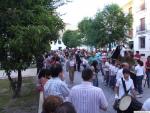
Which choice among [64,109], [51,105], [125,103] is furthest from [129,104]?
[64,109]

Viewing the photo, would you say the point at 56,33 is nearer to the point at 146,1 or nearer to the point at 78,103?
the point at 78,103

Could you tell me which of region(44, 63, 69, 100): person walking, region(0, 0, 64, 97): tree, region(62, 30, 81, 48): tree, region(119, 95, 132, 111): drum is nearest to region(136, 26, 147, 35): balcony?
region(62, 30, 81, 48): tree

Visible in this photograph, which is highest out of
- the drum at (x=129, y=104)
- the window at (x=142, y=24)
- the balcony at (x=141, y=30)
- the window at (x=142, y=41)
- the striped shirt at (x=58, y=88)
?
the window at (x=142, y=24)

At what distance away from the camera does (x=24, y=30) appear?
43.8ft

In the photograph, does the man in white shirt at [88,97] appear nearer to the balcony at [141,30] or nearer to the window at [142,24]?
the balcony at [141,30]

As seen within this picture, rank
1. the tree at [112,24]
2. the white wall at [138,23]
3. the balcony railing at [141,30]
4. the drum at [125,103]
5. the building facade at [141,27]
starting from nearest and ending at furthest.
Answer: the drum at [125,103]
the tree at [112,24]
the white wall at [138,23]
the building facade at [141,27]
the balcony railing at [141,30]

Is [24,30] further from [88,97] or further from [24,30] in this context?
[88,97]

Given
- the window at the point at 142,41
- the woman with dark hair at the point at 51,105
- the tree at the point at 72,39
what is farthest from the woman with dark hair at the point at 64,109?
the tree at the point at 72,39

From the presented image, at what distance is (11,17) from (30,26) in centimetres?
73

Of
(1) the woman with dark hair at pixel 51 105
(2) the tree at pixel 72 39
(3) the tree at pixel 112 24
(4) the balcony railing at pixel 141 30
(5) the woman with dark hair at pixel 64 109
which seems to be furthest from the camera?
(2) the tree at pixel 72 39

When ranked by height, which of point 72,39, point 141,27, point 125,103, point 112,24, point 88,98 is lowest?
point 125,103

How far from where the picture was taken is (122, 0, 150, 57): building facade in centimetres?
5750

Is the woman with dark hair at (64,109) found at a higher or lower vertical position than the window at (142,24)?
lower

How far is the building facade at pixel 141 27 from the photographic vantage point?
57.5m
